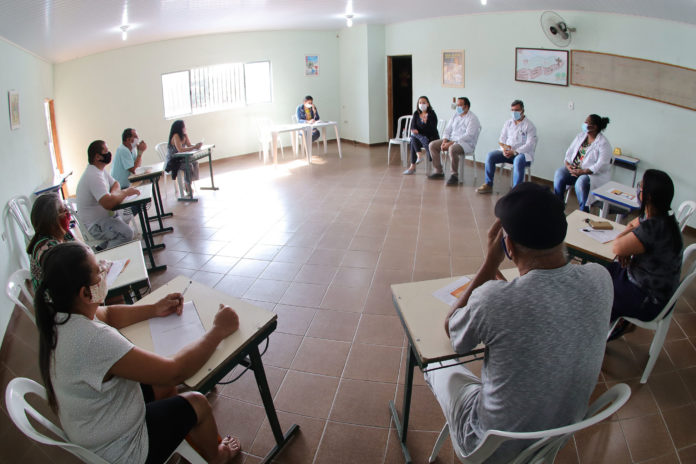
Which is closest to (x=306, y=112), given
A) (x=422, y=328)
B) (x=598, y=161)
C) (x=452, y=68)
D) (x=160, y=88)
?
(x=160, y=88)

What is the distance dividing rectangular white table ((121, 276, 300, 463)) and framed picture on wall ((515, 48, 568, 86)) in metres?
5.54

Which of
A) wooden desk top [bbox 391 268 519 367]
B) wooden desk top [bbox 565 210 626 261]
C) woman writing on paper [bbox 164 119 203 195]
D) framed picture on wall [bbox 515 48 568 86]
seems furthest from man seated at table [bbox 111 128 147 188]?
framed picture on wall [bbox 515 48 568 86]

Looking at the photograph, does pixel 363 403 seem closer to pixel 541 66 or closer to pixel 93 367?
pixel 93 367

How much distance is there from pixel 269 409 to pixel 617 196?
10.9 ft

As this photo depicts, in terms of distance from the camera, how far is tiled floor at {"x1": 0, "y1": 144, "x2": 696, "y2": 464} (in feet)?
7.29

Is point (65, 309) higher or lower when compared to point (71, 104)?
lower

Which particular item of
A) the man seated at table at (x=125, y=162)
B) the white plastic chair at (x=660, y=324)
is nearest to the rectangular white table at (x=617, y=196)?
the white plastic chair at (x=660, y=324)

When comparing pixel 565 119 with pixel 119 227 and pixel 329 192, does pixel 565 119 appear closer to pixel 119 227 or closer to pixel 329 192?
pixel 329 192

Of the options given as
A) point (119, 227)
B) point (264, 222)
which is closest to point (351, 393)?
point (119, 227)

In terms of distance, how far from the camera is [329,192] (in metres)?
6.43

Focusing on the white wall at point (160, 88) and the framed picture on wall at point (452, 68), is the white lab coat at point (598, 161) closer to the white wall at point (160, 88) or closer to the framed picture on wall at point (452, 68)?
the framed picture on wall at point (452, 68)

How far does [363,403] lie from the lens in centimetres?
246

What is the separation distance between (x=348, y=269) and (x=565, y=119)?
393 cm

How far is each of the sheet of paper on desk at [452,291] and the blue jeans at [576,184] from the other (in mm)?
3351
